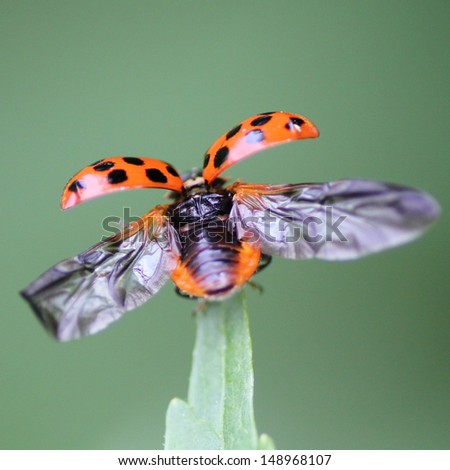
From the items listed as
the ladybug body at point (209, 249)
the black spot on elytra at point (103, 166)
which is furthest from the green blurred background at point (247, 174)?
the black spot on elytra at point (103, 166)

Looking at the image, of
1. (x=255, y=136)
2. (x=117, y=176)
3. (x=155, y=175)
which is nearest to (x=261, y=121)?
(x=255, y=136)

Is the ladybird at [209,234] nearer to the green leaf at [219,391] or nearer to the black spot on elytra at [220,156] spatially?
the black spot on elytra at [220,156]

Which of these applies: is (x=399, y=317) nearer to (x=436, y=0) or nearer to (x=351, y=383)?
(x=351, y=383)

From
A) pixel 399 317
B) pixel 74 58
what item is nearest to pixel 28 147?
pixel 74 58

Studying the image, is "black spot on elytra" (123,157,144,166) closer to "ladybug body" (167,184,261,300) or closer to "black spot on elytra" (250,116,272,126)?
"ladybug body" (167,184,261,300)

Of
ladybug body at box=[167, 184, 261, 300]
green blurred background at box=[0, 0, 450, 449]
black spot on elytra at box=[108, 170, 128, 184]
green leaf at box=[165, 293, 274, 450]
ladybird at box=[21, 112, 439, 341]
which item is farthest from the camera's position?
green blurred background at box=[0, 0, 450, 449]

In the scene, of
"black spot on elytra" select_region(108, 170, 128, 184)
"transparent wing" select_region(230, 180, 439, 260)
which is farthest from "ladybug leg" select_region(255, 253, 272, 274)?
"black spot on elytra" select_region(108, 170, 128, 184)

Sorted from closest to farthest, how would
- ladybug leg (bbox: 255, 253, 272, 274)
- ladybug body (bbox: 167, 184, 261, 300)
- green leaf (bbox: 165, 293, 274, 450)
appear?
green leaf (bbox: 165, 293, 274, 450), ladybug body (bbox: 167, 184, 261, 300), ladybug leg (bbox: 255, 253, 272, 274)
